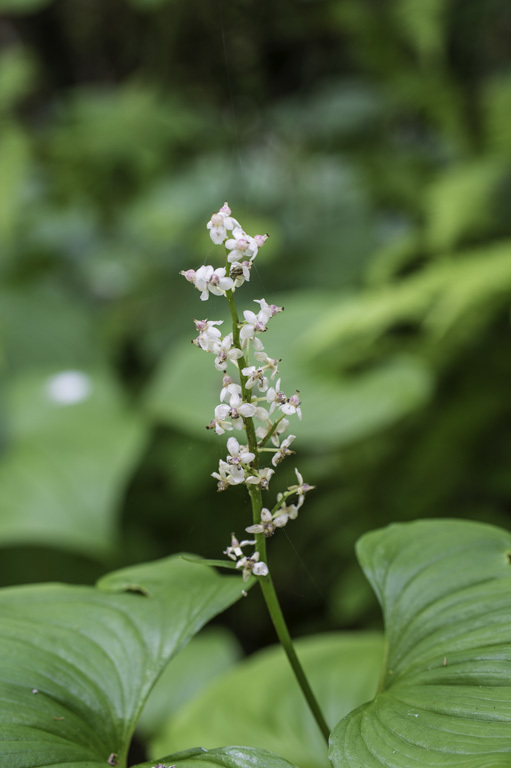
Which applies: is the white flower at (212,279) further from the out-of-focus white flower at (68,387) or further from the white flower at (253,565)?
the out-of-focus white flower at (68,387)

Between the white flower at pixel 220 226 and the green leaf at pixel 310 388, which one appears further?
the green leaf at pixel 310 388

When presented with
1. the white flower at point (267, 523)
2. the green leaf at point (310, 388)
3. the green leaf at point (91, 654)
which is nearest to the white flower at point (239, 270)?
the white flower at point (267, 523)

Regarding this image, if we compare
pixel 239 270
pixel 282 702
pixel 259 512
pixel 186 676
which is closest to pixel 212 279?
pixel 239 270

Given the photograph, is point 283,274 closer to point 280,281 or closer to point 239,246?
point 280,281

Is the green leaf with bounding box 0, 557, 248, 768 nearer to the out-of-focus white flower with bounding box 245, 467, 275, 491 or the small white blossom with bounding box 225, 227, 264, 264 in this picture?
the out-of-focus white flower with bounding box 245, 467, 275, 491

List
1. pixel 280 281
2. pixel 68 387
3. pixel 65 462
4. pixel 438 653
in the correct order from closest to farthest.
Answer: pixel 438 653
pixel 65 462
pixel 68 387
pixel 280 281

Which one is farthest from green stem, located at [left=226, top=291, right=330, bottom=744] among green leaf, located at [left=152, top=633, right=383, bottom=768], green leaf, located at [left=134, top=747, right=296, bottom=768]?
green leaf, located at [left=152, top=633, right=383, bottom=768]

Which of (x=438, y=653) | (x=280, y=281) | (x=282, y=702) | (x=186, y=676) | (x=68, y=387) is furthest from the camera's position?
(x=280, y=281)
